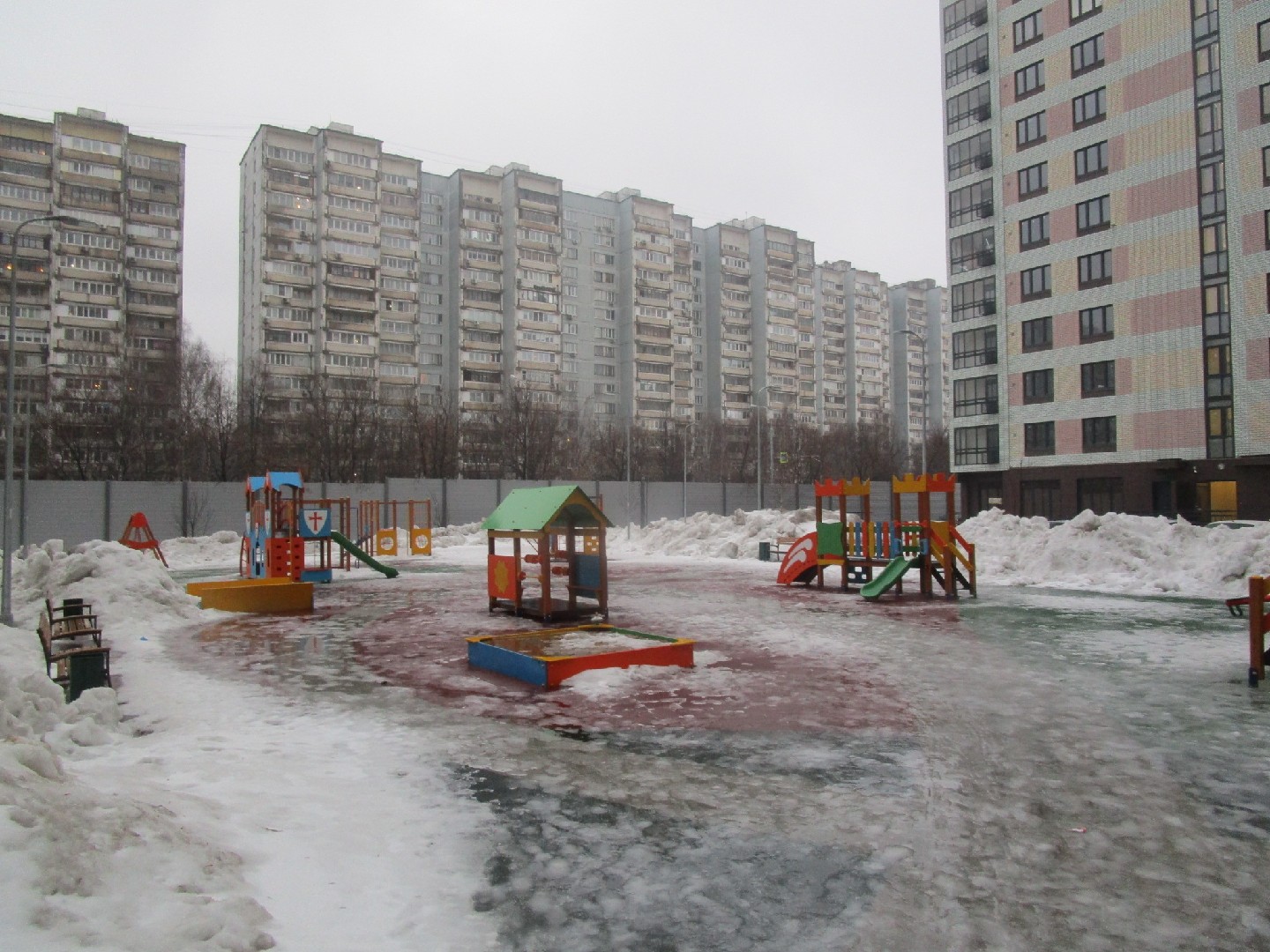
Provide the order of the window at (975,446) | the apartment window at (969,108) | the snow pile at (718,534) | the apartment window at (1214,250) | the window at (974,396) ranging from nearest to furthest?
1. the snow pile at (718,534)
2. the apartment window at (1214,250)
3. the window at (975,446)
4. the window at (974,396)
5. the apartment window at (969,108)

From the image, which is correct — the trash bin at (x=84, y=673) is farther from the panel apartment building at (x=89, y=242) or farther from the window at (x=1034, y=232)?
the panel apartment building at (x=89, y=242)

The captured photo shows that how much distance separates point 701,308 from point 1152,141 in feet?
200

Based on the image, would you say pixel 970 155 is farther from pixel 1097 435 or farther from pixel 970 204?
pixel 1097 435

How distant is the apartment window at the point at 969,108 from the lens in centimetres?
5044

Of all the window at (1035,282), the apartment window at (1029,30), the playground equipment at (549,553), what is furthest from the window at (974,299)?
the playground equipment at (549,553)

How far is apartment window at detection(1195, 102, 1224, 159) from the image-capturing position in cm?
3794

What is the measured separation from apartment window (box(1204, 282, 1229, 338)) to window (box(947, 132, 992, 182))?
641 inches

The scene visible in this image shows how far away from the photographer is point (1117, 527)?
23.3m

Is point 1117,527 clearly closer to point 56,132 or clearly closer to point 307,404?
point 307,404

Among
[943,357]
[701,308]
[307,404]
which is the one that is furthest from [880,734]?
[943,357]

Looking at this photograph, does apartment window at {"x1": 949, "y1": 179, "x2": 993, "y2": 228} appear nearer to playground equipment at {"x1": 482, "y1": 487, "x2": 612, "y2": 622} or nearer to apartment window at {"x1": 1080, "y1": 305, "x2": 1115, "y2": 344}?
apartment window at {"x1": 1080, "y1": 305, "x2": 1115, "y2": 344}

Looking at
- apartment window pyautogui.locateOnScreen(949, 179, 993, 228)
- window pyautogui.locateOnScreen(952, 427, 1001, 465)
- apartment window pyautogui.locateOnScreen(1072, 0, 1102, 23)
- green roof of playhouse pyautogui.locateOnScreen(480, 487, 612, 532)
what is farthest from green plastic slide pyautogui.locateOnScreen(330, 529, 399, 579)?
apartment window pyautogui.locateOnScreen(1072, 0, 1102, 23)

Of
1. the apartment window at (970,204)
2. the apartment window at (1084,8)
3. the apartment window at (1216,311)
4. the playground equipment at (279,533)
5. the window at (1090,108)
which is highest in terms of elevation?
the apartment window at (1084,8)

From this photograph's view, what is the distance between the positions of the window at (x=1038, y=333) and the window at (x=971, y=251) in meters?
5.37
